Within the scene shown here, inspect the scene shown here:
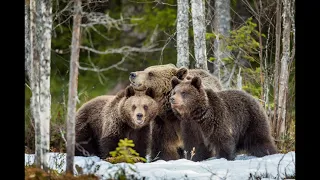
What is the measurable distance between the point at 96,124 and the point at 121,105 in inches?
18.7

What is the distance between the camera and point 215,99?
627cm

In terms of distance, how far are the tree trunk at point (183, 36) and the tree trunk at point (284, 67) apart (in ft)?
3.55

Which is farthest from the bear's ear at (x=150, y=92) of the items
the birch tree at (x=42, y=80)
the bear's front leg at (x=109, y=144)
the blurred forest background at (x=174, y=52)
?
the birch tree at (x=42, y=80)

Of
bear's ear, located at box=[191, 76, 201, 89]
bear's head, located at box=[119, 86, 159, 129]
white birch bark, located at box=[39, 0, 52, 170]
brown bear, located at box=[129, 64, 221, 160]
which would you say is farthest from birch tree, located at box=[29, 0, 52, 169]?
brown bear, located at box=[129, 64, 221, 160]

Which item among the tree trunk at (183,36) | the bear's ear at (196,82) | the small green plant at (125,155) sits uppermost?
the tree trunk at (183,36)

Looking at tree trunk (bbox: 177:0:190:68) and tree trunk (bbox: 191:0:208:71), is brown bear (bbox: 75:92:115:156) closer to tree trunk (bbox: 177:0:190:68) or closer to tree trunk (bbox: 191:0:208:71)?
tree trunk (bbox: 177:0:190:68)

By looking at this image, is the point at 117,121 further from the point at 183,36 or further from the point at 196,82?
the point at 183,36

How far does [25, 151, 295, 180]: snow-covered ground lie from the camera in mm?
5383

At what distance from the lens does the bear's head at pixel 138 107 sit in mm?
6301

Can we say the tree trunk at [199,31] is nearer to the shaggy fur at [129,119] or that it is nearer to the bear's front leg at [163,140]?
the bear's front leg at [163,140]

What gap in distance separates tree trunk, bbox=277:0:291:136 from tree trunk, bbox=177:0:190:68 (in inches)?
42.6

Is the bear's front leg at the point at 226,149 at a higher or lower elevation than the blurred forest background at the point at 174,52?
lower
